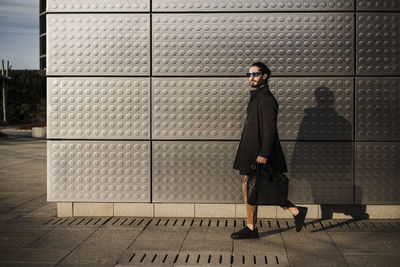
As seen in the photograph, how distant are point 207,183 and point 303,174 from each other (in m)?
1.17

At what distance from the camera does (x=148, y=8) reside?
19.4ft

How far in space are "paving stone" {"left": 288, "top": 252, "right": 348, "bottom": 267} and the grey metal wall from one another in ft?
4.69

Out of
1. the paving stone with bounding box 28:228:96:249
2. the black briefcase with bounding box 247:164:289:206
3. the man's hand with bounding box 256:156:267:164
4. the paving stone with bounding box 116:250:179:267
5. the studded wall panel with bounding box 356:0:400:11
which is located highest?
the studded wall panel with bounding box 356:0:400:11

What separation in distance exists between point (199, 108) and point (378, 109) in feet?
7.07

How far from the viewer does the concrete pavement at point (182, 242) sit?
4414 mm

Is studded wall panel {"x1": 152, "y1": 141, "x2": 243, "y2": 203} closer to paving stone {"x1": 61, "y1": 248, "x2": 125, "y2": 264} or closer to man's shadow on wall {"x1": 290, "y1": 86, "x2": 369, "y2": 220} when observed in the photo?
man's shadow on wall {"x1": 290, "y1": 86, "x2": 369, "y2": 220}

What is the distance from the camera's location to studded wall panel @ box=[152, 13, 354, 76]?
5836mm

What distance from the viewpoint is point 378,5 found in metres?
5.79

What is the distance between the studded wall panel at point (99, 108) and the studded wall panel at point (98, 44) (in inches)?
5.3

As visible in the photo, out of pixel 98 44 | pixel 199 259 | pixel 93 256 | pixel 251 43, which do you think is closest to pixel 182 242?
pixel 199 259

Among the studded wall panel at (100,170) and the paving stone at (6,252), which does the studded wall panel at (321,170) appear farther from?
the paving stone at (6,252)

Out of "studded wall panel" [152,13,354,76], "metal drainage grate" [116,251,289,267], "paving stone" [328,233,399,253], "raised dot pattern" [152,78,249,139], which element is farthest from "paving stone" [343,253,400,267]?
"studded wall panel" [152,13,354,76]

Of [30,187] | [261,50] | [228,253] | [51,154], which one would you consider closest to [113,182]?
[51,154]

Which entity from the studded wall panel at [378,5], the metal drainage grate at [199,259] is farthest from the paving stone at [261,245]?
the studded wall panel at [378,5]
